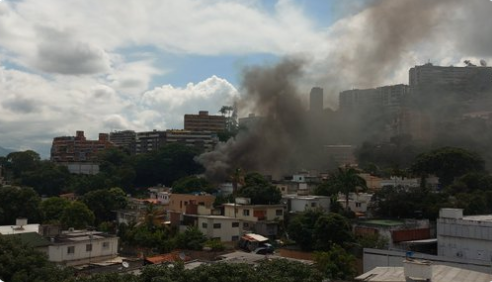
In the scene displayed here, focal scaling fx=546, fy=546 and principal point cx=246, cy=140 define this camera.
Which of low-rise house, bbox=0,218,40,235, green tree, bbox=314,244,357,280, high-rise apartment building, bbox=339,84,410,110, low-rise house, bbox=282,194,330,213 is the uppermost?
high-rise apartment building, bbox=339,84,410,110

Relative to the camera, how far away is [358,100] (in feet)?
321

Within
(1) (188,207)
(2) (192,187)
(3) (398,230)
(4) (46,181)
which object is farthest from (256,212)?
(4) (46,181)

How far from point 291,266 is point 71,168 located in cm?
6301

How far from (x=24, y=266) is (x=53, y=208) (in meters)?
18.9

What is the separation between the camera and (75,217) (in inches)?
1248

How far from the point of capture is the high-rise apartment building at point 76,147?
312 feet

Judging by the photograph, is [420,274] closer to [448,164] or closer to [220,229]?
[220,229]

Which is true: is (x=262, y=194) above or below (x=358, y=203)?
above

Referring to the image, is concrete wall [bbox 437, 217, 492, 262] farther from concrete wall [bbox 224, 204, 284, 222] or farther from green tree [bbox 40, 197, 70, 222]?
green tree [bbox 40, 197, 70, 222]

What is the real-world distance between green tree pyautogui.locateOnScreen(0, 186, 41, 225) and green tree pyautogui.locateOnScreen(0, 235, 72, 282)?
15936 millimetres

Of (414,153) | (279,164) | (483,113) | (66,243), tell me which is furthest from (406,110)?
(66,243)

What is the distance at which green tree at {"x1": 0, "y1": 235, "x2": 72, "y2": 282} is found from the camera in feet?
53.0

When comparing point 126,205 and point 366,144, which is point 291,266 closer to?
point 126,205

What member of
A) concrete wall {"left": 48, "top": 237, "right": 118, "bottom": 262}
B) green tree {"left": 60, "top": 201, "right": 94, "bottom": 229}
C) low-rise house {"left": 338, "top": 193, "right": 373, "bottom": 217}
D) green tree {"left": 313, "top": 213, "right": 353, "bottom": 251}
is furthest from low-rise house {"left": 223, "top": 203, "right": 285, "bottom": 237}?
concrete wall {"left": 48, "top": 237, "right": 118, "bottom": 262}
